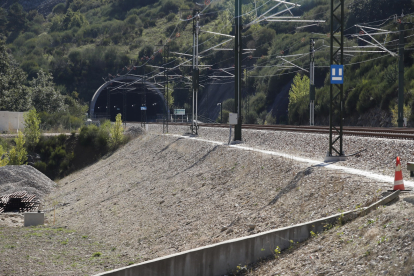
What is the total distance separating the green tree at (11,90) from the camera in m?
77.4

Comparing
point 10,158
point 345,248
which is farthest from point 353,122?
point 345,248

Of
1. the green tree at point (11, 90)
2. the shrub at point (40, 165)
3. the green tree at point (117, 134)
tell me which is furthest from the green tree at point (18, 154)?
the green tree at point (11, 90)

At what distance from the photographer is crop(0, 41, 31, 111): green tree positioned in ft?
254

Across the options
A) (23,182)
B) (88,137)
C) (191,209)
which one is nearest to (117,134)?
(88,137)

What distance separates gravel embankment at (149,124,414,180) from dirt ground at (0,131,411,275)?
1.94 metres

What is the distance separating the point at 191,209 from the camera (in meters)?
20.1

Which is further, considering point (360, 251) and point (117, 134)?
point (117, 134)

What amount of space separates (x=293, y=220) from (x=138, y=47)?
534ft

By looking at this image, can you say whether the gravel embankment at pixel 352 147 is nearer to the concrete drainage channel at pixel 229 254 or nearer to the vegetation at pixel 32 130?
the concrete drainage channel at pixel 229 254

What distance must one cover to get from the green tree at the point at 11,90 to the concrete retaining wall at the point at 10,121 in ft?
35.1

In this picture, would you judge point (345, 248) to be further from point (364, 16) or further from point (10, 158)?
point (364, 16)

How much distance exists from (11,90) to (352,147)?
71085mm

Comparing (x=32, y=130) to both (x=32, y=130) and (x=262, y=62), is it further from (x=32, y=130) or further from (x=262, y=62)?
(x=262, y=62)

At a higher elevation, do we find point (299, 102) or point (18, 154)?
point (299, 102)
